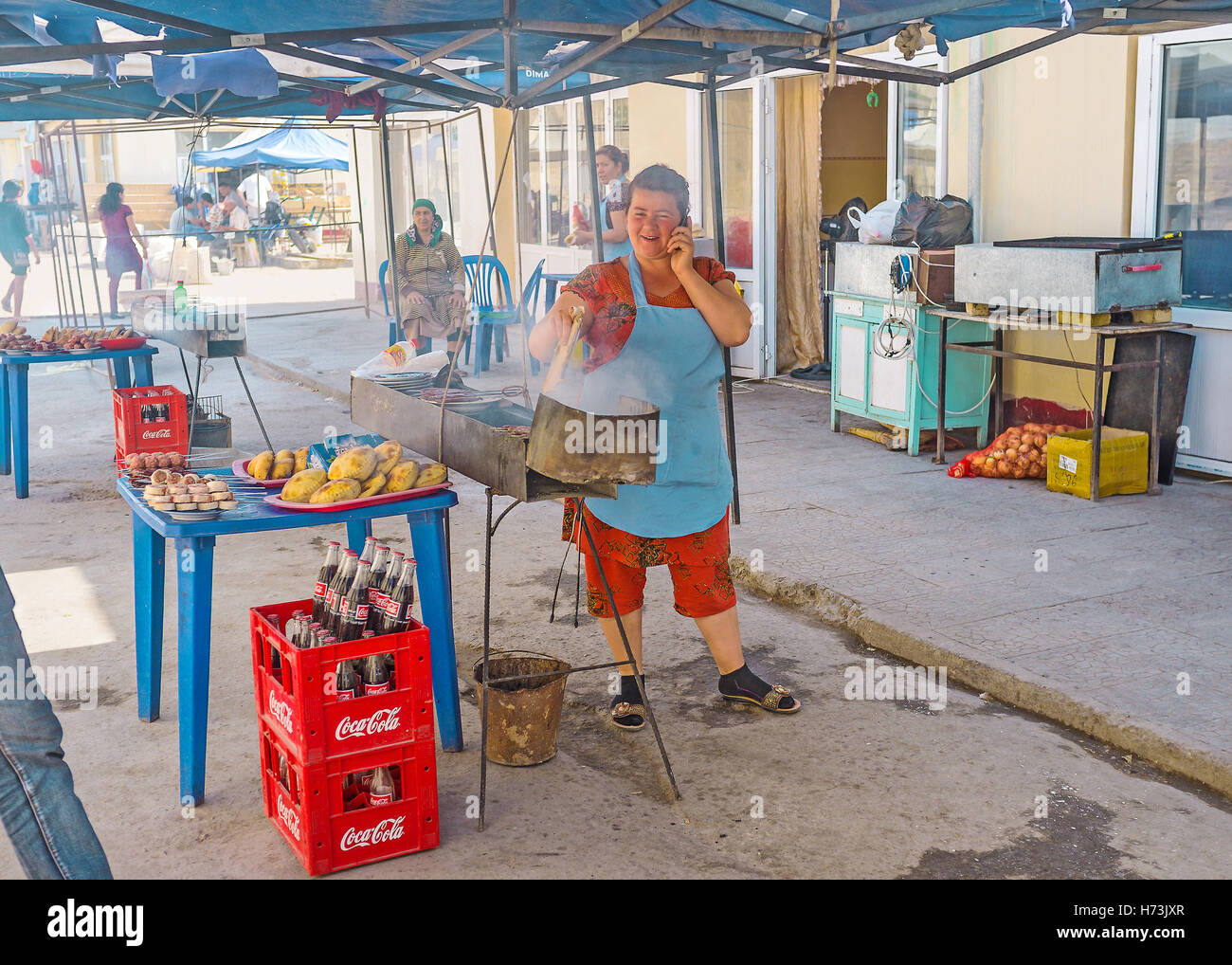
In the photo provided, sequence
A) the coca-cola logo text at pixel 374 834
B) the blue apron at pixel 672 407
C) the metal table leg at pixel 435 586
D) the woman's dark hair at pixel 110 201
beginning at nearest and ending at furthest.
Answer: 1. the coca-cola logo text at pixel 374 834
2. the blue apron at pixel 672 407
3. the metal table leg at pixel 435 586
4. the woman's dark hair at pixel 110 201

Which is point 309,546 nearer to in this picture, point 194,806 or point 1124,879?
point 194,806

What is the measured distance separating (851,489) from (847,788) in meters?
3.72

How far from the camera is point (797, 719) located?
4.41 meters

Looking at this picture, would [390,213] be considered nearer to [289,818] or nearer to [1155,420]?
[1155,420]

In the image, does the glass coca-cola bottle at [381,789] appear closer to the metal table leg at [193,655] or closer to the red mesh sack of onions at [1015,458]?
the metal table leg at [193,655]

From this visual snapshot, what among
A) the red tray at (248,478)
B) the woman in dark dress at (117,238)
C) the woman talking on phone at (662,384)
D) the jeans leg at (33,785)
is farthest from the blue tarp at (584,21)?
the woman in dark dress at (117,238)

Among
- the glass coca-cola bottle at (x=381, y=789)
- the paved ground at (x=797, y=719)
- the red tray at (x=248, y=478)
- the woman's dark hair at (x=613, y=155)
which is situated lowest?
the paved ground at (x=797, y=719)

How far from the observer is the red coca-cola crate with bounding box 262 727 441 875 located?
11.0 feet

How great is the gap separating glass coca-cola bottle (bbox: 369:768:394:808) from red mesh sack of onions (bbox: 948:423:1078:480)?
16.5ft

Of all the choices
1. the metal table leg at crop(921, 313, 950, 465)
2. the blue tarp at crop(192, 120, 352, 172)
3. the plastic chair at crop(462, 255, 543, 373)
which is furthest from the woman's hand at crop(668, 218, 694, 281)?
the blue tarp at crop(192, 120, 352, 172)

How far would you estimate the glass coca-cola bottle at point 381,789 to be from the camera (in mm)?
3457

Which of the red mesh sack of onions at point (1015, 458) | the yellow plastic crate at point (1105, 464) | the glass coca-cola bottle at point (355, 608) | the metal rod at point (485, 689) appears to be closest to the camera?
the glass coca-cola bottle at point (355, 608)

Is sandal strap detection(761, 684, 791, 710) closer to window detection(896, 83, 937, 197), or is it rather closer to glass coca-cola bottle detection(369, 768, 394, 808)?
glass coca-cola bottle detection(369, 768, 394, 808)

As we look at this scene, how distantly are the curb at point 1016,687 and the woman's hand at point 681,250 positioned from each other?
193cm
